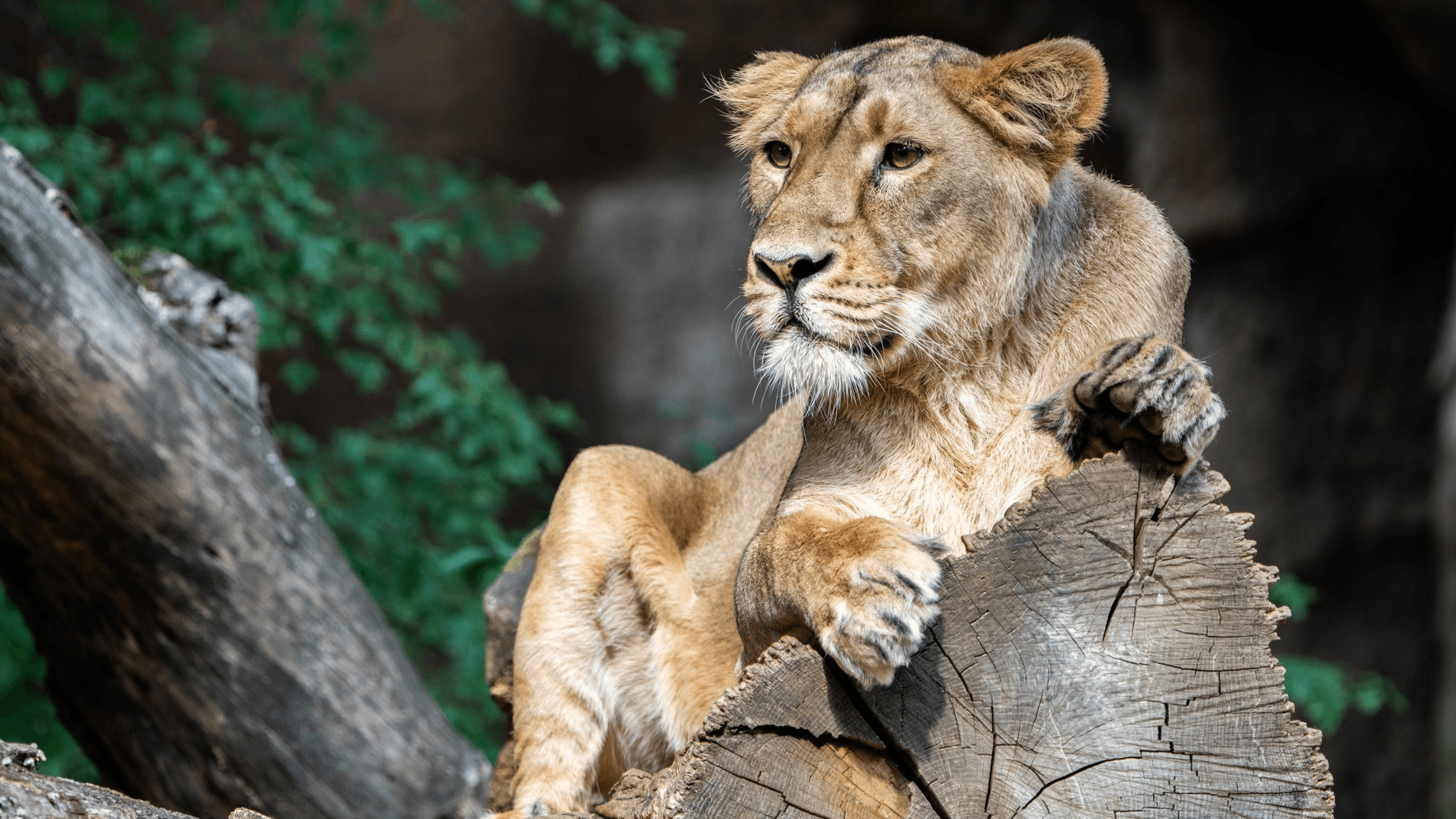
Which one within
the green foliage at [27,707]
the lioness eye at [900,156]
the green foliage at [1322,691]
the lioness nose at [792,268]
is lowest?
the green foliage at [27,707]

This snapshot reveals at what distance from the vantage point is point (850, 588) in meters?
1.97

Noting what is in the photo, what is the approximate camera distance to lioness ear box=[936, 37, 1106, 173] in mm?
2373

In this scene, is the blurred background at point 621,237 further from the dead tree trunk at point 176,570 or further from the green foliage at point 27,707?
the dead tree trunk at point 176,570

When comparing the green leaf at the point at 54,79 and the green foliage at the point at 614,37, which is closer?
the green leaf at the point at 54,79

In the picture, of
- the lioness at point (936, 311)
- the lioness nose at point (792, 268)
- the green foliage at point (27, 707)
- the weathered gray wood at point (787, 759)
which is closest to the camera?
the weathered gray wood at point (787, 759)

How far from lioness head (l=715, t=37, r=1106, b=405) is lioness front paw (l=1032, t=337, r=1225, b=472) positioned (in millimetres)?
350

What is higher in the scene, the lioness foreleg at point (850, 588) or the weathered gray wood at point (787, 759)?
the lioness foreleg at point (850, 588)

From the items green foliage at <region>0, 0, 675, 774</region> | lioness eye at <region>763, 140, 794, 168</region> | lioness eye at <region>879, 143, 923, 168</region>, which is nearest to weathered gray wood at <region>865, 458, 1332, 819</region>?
lioness eye at <region>879, 143, 923, 168</region>

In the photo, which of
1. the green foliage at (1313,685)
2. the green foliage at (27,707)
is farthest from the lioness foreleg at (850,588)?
the green foliage at (1313,685)

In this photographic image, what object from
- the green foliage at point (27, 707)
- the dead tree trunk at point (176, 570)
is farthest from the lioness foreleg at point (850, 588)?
the green foliage at point (27, 707)

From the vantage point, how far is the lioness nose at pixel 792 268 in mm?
2254

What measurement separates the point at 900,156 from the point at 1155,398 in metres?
0.71

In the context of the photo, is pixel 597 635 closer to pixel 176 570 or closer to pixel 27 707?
pixel 176 570

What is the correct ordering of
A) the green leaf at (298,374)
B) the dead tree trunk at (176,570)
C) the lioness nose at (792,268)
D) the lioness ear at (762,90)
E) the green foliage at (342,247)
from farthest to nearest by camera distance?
the green leaf at (298,374) < the green foliage at (342,247) < the dead tree trunk at (176,570) < the lioness ear at (762,90) < the lioness nose at (792,268)
